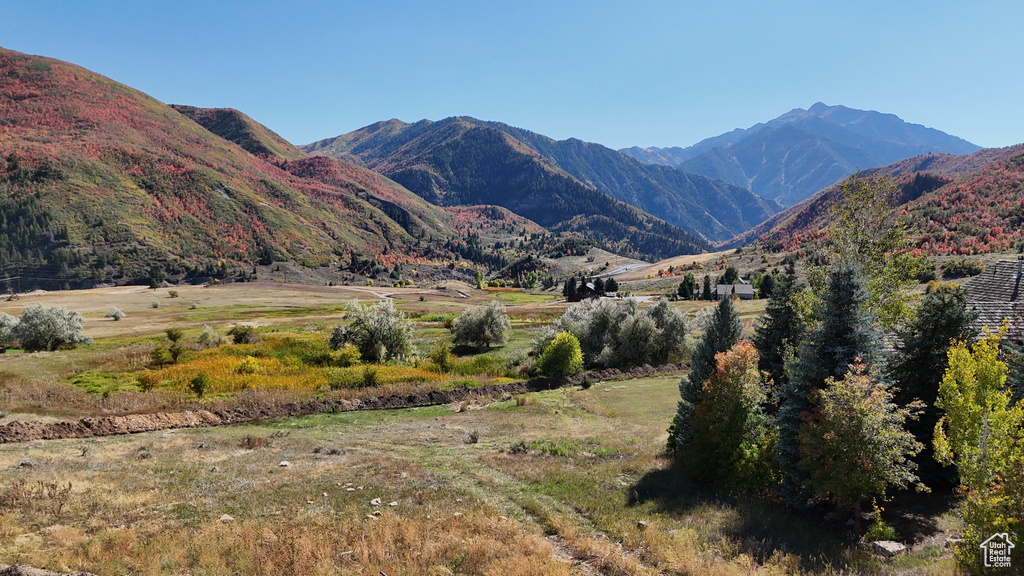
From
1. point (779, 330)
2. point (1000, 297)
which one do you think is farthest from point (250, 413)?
point (1000, 297)

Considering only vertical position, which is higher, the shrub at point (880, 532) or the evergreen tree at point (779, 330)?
the evergreen tree at point (779, 330)

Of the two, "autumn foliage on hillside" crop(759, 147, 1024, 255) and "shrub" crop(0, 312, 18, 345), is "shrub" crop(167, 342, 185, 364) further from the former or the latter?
"autumn foliage on hillside" crop(759, 147, 1024, 255)

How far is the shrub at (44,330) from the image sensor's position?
45219 millimetres

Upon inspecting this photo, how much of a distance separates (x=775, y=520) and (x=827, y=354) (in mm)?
5315

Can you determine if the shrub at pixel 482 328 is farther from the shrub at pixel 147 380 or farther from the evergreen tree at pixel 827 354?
the evergreen tree at pixel 827 354

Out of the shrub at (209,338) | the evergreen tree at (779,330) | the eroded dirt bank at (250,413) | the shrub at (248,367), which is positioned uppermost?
the evergreen tree at (779,330)

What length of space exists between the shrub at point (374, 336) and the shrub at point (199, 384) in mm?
14234

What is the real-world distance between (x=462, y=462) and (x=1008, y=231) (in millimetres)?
187509

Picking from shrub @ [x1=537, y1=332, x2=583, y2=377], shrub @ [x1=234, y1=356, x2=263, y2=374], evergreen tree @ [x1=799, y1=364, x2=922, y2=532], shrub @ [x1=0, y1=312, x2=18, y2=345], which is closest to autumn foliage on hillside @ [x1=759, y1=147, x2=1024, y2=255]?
shrub @ [x1=537, y1=332, x2=583, y2=377]

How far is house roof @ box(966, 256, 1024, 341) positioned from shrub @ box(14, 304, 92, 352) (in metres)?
69.9

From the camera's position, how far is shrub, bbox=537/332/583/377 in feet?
137

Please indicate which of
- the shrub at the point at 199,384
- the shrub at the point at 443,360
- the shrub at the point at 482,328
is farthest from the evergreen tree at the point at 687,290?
the shrub at the point at 199,384

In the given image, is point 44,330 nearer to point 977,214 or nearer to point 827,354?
point 827,354

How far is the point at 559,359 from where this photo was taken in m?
41.9
